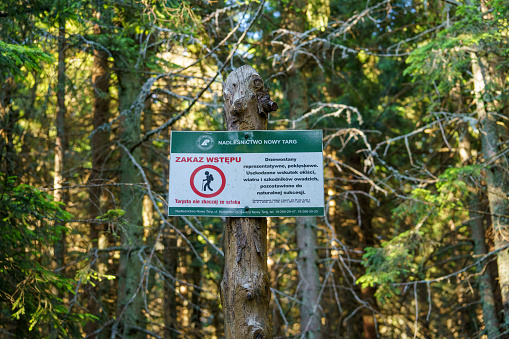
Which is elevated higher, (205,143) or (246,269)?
(205,143)

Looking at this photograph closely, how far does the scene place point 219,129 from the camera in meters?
7.60

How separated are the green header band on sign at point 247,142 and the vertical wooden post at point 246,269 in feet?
0.28

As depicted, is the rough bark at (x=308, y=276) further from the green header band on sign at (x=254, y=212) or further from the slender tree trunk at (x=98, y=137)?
the green header band on sign at (x=254, y=212)

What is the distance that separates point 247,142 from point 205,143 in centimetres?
29

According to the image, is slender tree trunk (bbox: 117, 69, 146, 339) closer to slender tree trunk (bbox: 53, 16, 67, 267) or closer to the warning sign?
slender tree trunk (bbox: 53, 16, 67, 267)

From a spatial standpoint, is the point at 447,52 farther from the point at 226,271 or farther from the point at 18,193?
the point at 18,193

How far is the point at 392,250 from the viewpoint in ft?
24.0

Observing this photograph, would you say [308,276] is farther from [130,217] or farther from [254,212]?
[254,212]

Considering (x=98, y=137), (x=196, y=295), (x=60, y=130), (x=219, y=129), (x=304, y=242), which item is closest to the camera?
(x=219, y=129)

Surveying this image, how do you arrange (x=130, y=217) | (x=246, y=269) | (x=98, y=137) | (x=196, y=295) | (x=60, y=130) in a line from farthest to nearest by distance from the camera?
(x=196, y=295) < (x=98, y=137) < (x=60, y=130) < (x=130, y=217) < (x=246, y=269)

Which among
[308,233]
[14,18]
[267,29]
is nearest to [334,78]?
[267,29]

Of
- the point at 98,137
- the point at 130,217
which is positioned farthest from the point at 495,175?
the point at 98,137

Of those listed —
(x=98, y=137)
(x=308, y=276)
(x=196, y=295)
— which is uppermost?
(x=98, y=137)

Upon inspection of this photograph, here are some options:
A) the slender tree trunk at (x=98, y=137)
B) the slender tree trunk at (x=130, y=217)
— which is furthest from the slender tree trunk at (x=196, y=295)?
the slender tree trunk at (x=130, y=217)
